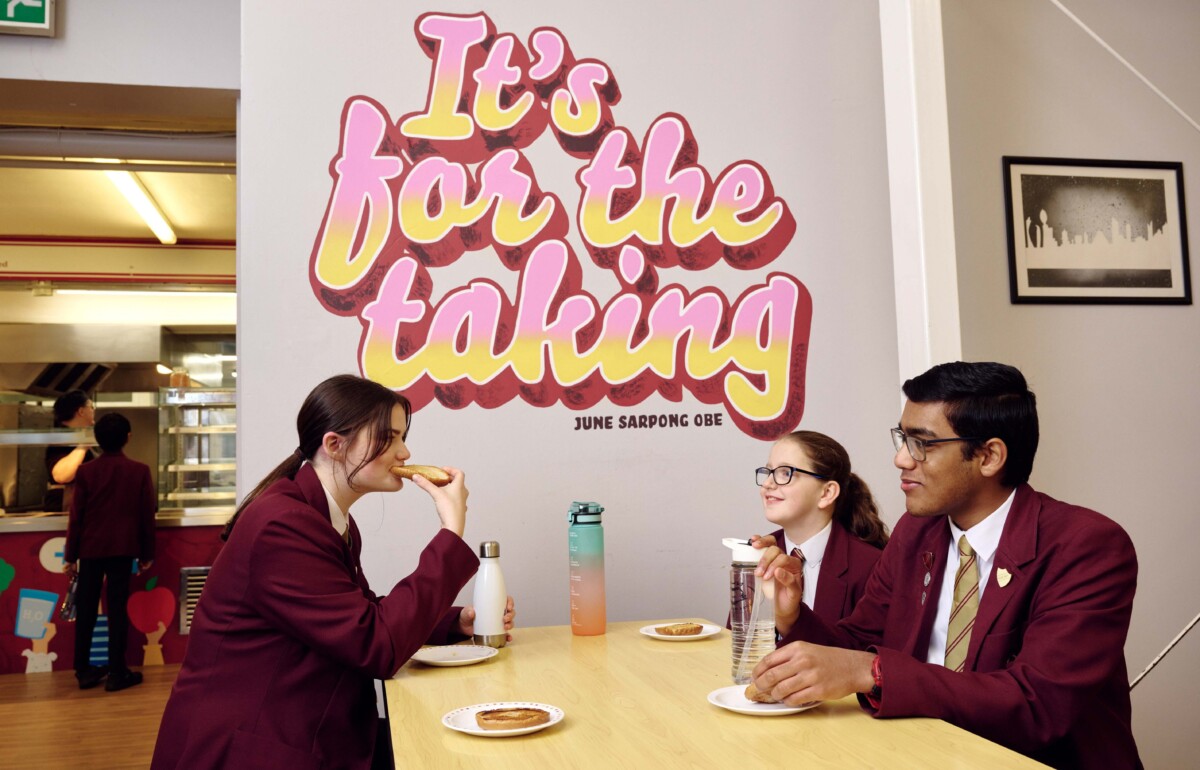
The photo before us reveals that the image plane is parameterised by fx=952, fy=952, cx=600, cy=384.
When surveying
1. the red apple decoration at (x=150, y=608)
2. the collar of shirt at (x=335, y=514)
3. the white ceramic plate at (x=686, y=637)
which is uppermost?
the collar of shirt at (x=335, y=514)

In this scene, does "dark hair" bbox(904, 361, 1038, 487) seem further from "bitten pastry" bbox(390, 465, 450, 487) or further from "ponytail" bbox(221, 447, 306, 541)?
"ponytail" bbox(221, 447, 306, 541)

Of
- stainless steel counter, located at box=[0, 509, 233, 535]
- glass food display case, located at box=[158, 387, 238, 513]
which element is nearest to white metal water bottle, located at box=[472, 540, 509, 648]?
stainless steel counter, located at box=[0, 509, 233, 535]

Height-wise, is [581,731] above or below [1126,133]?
below

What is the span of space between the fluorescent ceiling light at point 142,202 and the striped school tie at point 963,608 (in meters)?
5.23

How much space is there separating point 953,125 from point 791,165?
698 millimetres

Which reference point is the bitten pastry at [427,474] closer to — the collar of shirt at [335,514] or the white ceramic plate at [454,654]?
the collar of shirt at [335,514]

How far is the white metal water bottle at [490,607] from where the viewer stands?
2.33 m

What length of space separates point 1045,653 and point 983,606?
0.18 m

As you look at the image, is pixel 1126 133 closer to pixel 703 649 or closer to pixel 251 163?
pixel 703 649

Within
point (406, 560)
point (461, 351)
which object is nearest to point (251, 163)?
point (461, 351)

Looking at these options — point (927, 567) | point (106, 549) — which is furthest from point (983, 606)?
point (106, 549)

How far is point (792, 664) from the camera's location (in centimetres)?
148

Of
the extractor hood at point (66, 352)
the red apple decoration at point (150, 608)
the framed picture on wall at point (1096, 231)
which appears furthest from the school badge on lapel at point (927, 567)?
the extractor hood at point (66, 352)

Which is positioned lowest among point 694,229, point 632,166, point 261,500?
point 261,500
